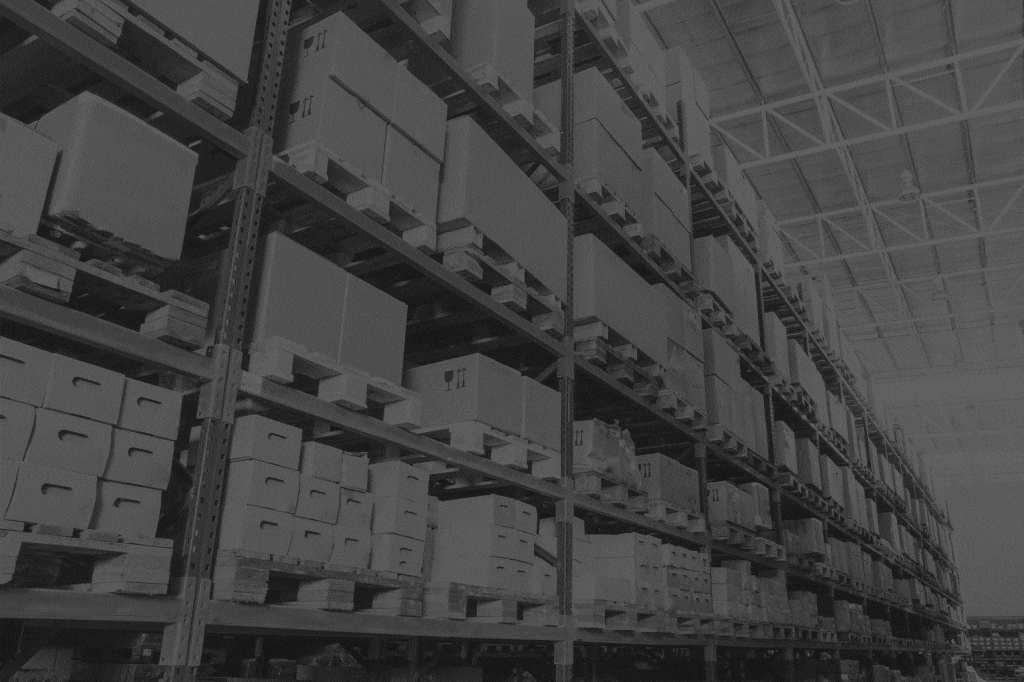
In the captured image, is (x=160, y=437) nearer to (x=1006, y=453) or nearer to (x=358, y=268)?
(x=358, y=268)

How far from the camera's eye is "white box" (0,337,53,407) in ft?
8.07

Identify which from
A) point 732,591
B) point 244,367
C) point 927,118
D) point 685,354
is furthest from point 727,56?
point 244,367

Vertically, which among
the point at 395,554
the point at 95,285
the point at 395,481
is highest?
the point at 95,285

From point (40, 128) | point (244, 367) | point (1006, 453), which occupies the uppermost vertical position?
point (1006, 453)

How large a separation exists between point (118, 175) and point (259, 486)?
47.0 inches

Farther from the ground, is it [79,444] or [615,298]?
[615,298]

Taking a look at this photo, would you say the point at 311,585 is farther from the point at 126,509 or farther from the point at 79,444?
the point at 79,444

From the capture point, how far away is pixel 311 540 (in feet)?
10.8

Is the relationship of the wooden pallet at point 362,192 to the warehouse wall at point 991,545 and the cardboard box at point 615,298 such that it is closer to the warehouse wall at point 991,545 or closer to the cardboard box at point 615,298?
the cardboard box at point 615,298

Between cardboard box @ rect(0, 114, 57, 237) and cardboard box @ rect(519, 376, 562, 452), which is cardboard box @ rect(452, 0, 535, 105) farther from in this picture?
cardboard box @ rect(0, 114, 57, 237)

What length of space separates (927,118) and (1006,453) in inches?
837

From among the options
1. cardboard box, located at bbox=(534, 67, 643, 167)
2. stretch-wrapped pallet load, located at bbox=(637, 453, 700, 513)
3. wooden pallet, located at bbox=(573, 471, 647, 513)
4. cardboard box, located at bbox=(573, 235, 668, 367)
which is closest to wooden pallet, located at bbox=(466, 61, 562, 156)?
cardboard box, located at bbox=(534, 67, 643, 167)

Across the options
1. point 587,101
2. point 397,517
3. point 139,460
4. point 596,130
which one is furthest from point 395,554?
point 587,101

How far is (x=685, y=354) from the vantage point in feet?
23.0
